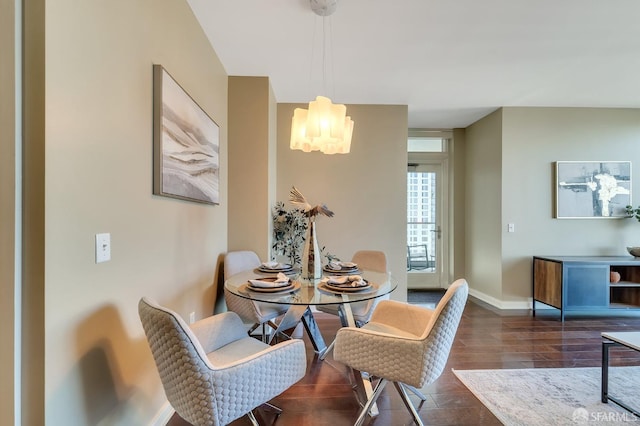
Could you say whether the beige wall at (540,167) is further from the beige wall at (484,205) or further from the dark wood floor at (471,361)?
the dark wood floor at (471,361)

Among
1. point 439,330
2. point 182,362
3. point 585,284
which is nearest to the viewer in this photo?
point 182,362

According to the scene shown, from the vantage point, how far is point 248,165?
3.05 m

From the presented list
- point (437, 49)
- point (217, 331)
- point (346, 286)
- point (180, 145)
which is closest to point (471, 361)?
point (346, 286)

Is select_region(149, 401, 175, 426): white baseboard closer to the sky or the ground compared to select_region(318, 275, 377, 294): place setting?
closer to the ground

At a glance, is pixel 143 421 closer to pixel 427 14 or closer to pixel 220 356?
pixel 220 356

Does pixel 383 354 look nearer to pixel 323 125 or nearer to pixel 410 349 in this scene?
pixel 410 349

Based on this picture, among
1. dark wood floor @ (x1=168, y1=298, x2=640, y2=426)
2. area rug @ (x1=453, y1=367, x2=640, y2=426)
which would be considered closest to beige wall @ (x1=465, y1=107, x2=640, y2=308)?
dark wood floor @ (x1=168, y1=298, x2=640, y2=426)

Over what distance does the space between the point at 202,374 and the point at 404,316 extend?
1295 millimetres

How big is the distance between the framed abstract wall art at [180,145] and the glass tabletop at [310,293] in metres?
0.69

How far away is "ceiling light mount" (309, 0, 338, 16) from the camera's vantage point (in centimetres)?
196

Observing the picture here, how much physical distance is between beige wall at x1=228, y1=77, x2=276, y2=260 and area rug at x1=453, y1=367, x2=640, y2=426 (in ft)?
7.05

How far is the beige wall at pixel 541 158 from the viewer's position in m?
3.91

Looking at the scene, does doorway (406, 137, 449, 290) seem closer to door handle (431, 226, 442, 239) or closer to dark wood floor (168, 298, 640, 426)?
door handle (431, 226, 442, 239)

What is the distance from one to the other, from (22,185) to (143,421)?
4.23 ft
